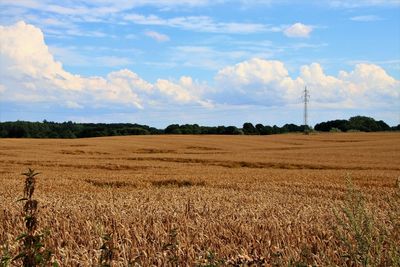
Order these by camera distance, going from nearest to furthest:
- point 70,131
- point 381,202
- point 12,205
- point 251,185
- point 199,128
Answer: point 12,205 → point 381,202 → point 251,185 → point 70,131 → point 199,128

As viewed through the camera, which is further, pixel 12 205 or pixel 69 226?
pixel 12 205

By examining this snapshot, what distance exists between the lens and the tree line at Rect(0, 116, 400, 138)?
10050cm

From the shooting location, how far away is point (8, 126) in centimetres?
10331

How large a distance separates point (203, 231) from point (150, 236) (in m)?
0.77

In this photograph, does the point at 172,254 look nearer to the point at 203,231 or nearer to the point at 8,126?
the point at 203,231

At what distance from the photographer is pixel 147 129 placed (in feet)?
376

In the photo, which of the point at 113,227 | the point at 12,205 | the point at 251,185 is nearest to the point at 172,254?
the point at 113,227

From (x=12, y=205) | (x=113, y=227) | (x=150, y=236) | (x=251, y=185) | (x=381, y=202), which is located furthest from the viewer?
(x=251, y=185)

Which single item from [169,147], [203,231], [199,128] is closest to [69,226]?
[203,231]

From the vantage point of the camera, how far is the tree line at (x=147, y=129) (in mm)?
100500

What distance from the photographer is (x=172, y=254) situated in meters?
6.30

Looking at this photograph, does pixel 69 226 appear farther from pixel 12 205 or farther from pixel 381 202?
pixel 381 202

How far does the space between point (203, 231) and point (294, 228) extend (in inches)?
56.0

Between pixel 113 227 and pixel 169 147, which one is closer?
pixel 113 227
